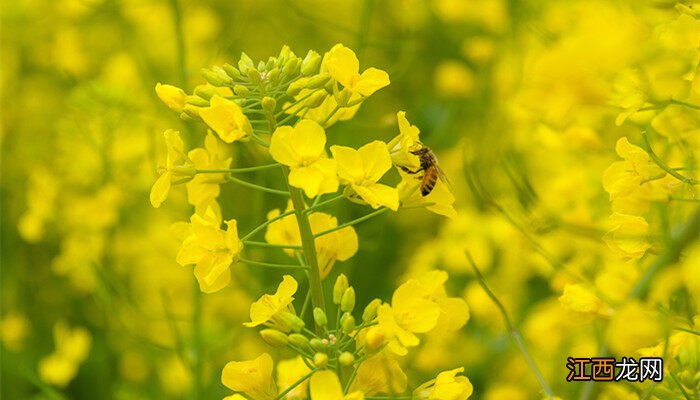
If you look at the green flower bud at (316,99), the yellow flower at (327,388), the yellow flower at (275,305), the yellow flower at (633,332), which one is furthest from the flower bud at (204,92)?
the yellow flower at (633,332)

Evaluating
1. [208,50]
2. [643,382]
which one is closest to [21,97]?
[208,50]

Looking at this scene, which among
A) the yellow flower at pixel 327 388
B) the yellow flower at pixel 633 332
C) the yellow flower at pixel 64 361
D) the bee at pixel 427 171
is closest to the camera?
the yellow flower at pixel 327 388

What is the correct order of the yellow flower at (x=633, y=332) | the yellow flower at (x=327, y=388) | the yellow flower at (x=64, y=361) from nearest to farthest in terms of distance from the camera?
the yellow flower at (x=327, y=388)
the yellow flower at (x=633, y=332)
the yellow flower at (x=64, y=361)

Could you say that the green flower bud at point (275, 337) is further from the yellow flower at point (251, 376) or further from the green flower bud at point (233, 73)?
the green flower bud at point (233, 73)

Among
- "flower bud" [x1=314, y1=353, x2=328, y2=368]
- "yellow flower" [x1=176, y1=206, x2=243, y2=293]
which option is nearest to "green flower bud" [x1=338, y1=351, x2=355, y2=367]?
"flower bud" [x1=314, y1=353, x2=328, y2=368]

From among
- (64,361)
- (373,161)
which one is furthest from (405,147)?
(64,361)

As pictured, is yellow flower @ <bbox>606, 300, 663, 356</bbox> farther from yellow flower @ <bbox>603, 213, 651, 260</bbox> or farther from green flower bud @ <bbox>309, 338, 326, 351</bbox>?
green flower bud @ <bbox>309, 338, 326, 351</bbox>

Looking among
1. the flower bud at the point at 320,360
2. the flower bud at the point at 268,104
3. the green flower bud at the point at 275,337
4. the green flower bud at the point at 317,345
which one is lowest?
the flower bud at the point at 320,360
